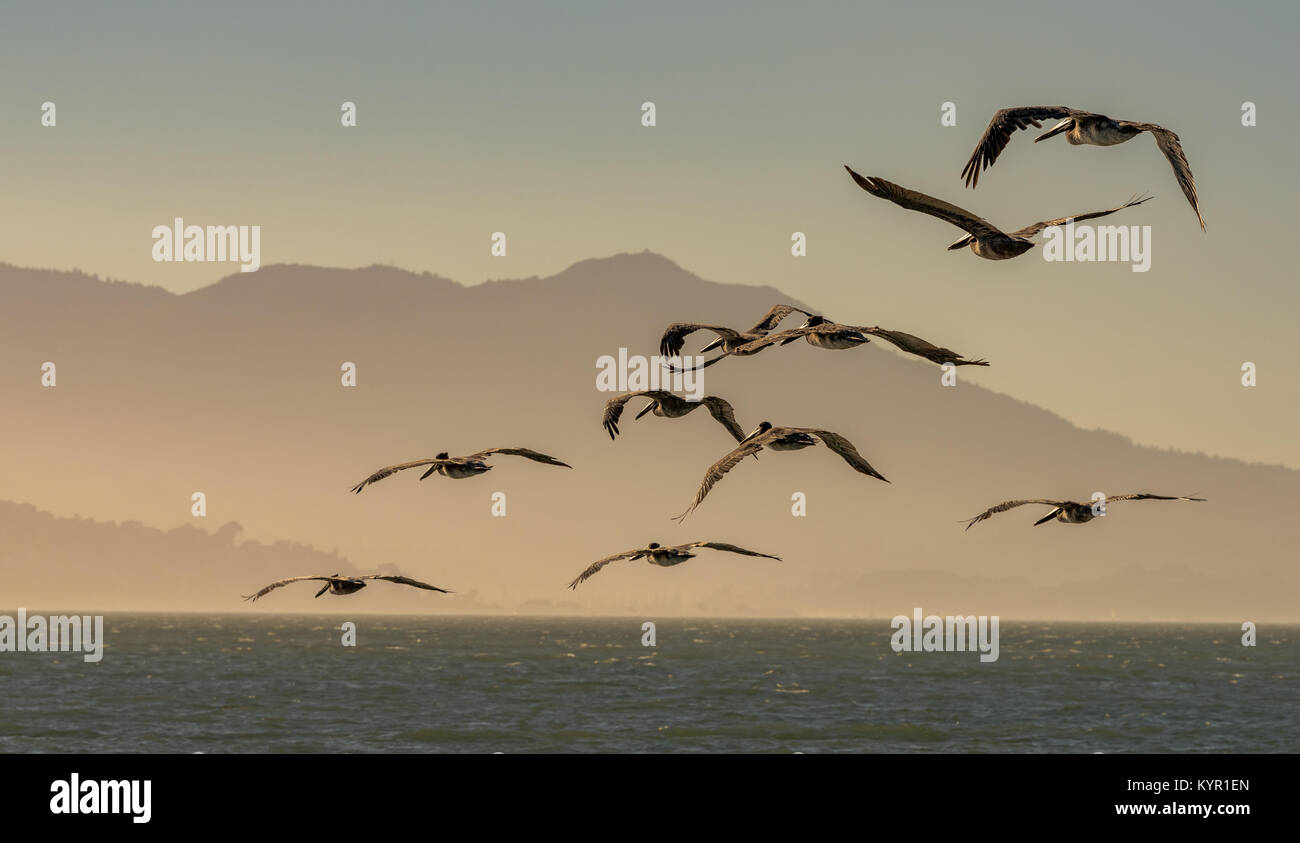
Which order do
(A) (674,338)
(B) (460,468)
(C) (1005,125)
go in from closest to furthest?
1. (C) (1005,125)
2. (B) (460,468)
3. (A) (674,338)

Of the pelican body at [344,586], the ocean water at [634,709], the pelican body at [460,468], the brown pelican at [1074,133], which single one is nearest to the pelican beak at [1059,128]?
the brown pelican at [1074,133]

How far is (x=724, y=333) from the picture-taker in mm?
27844

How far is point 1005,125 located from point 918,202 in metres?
4.75

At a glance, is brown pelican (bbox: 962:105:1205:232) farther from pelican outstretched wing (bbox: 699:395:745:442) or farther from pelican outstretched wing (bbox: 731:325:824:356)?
pelican outstretched wing (bbox: 699:395:745:442)

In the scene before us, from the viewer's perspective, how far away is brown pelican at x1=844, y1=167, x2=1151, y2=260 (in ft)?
62.0

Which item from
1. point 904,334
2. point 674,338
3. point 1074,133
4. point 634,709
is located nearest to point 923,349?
point 904,334

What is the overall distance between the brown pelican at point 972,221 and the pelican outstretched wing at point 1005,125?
998 millimetres

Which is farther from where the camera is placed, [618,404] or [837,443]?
[618,404]

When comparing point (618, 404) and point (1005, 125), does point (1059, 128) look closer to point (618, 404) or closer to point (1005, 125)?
point (1005, 125)

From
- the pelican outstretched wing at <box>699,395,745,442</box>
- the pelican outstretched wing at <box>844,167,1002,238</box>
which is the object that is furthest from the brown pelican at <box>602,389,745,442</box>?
the pelican outstretched wing at <box>844,167,1002,238</box>

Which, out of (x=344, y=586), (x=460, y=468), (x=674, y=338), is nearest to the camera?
(x=460, y=468)

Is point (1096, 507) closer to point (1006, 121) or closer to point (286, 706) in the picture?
point (1006, 121)

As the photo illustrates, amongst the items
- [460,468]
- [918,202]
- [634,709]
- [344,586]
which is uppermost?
[918,202]

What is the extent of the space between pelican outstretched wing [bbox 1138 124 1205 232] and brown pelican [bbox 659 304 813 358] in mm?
6270
